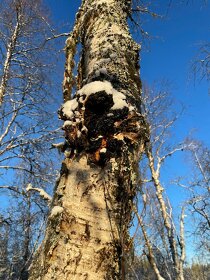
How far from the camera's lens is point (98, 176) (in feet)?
4.14

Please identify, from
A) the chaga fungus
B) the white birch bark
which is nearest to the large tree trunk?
the chaga fungus

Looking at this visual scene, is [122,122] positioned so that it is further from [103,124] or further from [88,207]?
[88,207]

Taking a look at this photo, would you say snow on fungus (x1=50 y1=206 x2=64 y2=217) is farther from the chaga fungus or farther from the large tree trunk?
the chaga fungus

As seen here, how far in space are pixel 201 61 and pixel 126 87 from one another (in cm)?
381

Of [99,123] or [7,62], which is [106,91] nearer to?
[99,123]

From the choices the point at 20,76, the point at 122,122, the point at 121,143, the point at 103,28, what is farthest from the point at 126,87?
the point at 20,76

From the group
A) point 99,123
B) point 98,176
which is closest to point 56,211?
point 98,176

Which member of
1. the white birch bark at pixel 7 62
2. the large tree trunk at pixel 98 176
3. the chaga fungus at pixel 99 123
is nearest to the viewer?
the large tree trunk at pixel 98 176

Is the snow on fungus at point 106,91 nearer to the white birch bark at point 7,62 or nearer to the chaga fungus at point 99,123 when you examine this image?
the chaga fungus at point 99,123

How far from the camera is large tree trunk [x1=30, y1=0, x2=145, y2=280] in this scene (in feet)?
3.51

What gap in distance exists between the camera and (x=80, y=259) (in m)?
1.04

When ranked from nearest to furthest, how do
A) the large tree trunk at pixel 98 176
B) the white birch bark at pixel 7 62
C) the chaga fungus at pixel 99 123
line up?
the large tree trunk at pixel 98 176 < the chaga fungus at pixel 99 123 < the white birch bark at pixel 7 62

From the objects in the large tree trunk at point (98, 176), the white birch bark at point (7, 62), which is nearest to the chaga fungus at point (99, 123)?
the large tree trunk at point (98, 176)

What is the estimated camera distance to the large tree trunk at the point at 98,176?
42.1 inches
